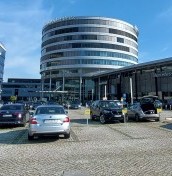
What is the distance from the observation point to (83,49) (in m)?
97.4

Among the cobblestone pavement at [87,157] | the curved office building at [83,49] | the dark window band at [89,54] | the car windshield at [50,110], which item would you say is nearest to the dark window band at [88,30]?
the curved office building at [83,49]

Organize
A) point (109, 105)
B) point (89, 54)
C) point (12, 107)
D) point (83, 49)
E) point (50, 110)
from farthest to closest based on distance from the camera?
1. point (83, 49)
2. point (89, 54)
3. point (109, 105)
4. point (12, 107)
5. point (50, 110)

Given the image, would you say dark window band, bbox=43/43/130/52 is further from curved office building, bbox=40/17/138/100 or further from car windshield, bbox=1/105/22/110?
car windshield, bbox=1/105/22/110

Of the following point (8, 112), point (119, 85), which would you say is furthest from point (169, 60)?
point (8, 112)

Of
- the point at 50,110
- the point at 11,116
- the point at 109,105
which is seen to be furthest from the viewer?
the point at 109,105

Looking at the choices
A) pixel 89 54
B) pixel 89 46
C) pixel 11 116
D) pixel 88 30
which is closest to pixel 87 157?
pixel 11 116

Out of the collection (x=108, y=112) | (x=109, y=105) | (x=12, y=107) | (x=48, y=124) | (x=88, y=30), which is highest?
(x=88, y=30)

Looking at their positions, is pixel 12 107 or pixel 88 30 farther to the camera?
pixel 88 30

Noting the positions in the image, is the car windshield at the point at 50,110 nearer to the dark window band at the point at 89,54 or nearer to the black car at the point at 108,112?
the black car at the point at 108,112

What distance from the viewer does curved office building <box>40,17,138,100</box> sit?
97312 millimetres

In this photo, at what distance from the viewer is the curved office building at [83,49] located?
97.3 meters

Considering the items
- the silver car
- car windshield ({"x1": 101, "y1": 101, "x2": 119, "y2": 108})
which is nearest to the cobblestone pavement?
the silver car

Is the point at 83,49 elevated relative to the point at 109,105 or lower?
elevated

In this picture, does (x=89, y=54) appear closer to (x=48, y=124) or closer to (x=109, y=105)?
(x=109, y=105)
